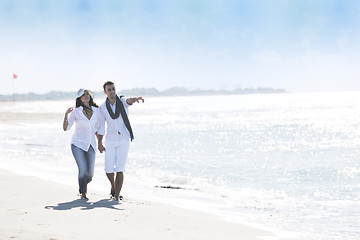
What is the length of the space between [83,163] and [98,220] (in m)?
1.77

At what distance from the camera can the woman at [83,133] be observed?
24.8 ft

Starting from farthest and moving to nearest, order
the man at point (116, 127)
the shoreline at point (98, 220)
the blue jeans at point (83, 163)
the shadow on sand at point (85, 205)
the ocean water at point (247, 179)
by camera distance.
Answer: the ocean water at point (247, 179) < the blue jeans at point (83, 163) < the man at point (116, 127) < the shadow on sand at point (85, 205) < the shoreline at point (98, 220)

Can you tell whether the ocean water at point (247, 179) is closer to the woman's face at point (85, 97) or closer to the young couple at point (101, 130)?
the young couple at point (101, 130)

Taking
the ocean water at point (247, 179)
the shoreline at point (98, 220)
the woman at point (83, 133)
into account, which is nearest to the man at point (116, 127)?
the woman at point (83, 133)

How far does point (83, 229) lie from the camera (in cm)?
538

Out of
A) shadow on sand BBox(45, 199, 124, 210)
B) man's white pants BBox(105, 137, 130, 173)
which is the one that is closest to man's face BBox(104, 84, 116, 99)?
man's white pants BBox(105, 137, 130, 173)

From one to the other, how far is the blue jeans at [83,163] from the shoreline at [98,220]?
10.2 inches

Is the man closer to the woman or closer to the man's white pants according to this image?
the man's white pants

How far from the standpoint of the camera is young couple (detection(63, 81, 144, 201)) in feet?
24.5

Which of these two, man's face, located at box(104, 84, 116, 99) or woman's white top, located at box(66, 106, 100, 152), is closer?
man's face, located at box(104, 84, 116, 99)

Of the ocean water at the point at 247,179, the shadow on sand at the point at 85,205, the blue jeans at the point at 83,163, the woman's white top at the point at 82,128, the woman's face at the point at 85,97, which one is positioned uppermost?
the woman's face at the point at 85,97

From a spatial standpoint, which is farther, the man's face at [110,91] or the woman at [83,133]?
the woman at [83,133]

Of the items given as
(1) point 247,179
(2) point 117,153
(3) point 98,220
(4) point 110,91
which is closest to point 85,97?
(4) point 110,91

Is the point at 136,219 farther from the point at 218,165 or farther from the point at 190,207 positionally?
the point at 218,165
